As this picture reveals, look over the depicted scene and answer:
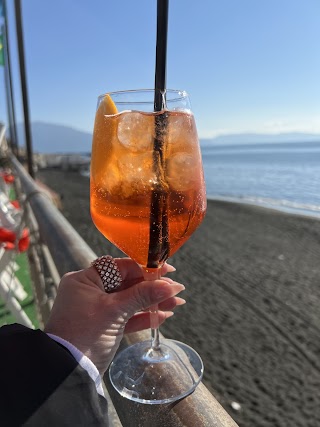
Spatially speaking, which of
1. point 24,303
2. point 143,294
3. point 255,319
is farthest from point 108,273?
point 255,319

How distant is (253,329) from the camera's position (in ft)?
22.4

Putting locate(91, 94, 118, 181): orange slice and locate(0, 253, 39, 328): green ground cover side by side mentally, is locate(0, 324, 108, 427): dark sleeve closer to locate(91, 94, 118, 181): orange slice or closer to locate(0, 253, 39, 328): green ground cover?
locate(91, 94, 118, 181): orange slice

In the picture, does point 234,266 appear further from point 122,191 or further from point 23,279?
point 122,191

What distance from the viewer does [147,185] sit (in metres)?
0.95

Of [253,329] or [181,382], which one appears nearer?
[181,382]

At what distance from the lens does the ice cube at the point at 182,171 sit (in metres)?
0.97

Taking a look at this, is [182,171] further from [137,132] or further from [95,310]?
[95,310]

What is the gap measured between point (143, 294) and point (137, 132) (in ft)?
1.26

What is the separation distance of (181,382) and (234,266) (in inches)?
387

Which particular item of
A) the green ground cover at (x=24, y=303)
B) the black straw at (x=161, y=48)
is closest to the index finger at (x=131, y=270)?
the black straw at (x=161, y=48)

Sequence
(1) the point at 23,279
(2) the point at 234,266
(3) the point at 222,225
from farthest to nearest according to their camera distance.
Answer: (3) the point at 222,225, (2) the point at 234,266, (1) the point at 23,279

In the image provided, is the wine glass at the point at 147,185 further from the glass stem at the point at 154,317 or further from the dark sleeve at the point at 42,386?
the dark sleeve at the point at 42,386

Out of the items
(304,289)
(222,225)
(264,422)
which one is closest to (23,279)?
(264,422)

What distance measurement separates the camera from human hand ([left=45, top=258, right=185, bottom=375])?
794 millimetres
